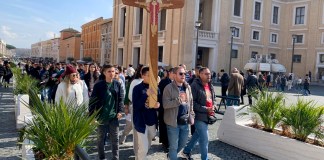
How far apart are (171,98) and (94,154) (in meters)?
2.21

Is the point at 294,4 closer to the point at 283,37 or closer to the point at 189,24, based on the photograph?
the point at 283,37

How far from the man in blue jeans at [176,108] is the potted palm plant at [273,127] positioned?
218cm

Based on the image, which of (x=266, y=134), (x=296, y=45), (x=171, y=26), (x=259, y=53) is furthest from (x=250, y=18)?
(x=266, y=134)

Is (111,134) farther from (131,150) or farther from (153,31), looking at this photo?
(153,31)

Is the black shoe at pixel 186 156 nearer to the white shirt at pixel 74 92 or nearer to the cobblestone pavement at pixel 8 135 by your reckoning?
the white shirt at pixel 74 92

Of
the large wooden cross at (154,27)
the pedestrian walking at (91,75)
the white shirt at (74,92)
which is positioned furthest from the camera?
the pedestrian walking at (91,75)

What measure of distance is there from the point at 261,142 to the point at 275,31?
39.5m

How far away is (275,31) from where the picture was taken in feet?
141

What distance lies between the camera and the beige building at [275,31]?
3772 centimetres

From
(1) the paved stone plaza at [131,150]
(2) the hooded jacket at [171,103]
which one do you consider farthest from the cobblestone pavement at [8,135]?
(2) the hooded jacket at [171,103]

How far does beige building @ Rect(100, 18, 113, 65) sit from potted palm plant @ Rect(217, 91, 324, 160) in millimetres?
54513

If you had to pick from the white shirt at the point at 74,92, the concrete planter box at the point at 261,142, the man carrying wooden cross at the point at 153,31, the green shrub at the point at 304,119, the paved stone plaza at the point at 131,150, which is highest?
the man carrying wooden cross at the point at 153,31

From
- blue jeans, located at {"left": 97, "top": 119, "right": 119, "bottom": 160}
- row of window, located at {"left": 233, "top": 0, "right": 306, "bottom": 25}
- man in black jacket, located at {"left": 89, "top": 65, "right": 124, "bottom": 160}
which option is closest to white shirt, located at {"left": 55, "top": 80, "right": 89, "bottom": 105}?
man in black jacket, located at {"left": 89, "top": 65, "right": 124, "bottom": 160}

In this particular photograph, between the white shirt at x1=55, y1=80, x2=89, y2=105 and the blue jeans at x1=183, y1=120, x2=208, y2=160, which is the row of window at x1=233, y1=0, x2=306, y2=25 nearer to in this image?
the blue jeans at x1=183, y1=120, x2=208, y2=160
